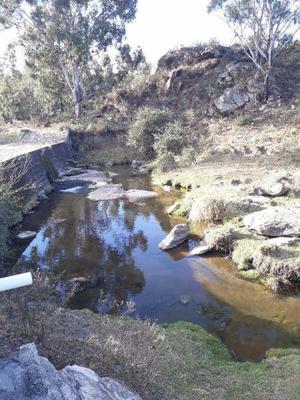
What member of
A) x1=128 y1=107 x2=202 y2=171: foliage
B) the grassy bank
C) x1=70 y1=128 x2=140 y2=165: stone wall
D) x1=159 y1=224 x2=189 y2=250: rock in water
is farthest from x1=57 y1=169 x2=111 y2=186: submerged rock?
the grassy bank

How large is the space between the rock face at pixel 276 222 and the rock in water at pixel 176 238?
230cm

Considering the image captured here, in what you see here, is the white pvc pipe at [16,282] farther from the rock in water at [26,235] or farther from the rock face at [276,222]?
the rock in water at [26,235]

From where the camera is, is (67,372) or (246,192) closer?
(67,372)

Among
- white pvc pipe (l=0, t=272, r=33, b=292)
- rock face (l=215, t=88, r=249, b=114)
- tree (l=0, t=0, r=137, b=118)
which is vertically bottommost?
white pvc pipe (l=0, t=272, r=33, b=292)

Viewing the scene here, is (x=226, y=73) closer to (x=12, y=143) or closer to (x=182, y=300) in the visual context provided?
(x=12, y=143)

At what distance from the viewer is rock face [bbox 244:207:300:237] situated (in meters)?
13.2

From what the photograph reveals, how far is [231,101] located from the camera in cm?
3597

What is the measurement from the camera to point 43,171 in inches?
992

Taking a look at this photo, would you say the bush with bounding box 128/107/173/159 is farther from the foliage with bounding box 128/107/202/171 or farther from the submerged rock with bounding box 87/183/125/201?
the submerged rock with bounding box 87/183/125/201

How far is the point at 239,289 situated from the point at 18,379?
8326mm

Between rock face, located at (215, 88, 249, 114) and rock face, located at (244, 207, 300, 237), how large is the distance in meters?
23.0

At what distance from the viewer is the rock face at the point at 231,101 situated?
1400 inches

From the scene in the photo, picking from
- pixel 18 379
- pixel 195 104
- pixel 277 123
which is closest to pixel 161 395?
pixel 18 379

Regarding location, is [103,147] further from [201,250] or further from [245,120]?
[201,250]
